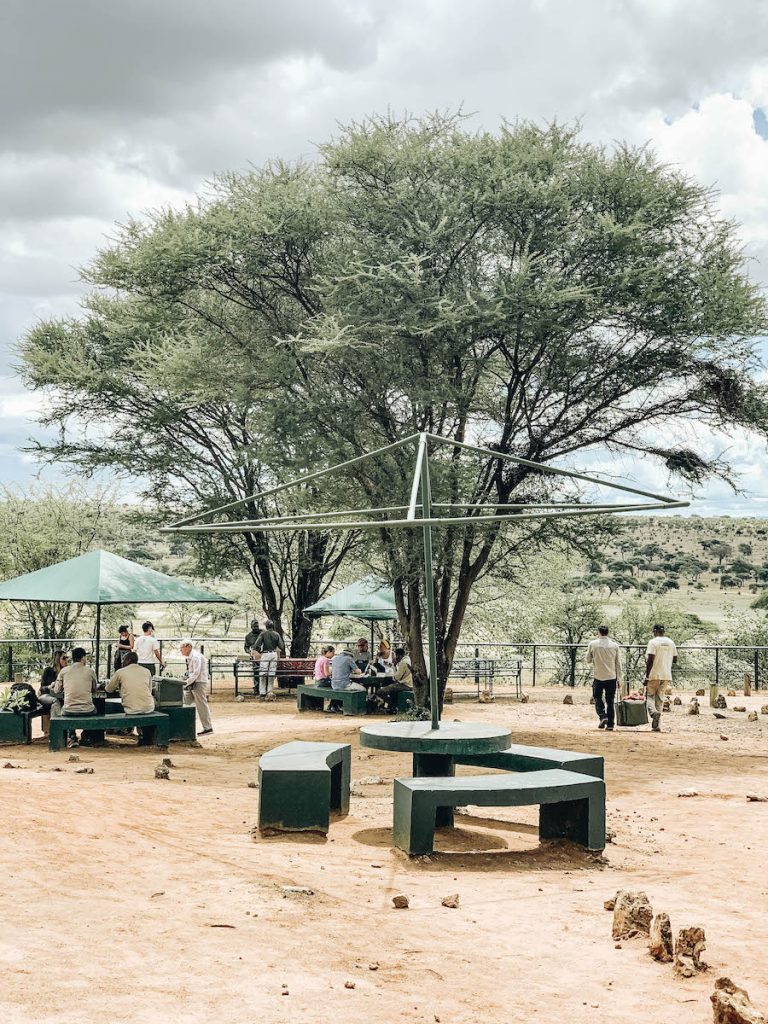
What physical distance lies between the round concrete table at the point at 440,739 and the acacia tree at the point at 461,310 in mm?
7586

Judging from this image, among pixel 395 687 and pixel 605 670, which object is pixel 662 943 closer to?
pixel 605 670

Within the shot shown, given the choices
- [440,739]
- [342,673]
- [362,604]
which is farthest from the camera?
[362,604]

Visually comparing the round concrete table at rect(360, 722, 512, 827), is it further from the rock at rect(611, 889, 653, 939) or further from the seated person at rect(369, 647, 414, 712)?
the seated person at rect(369, 647, 414, 712)

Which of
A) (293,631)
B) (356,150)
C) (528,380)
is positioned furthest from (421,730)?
(293,631)

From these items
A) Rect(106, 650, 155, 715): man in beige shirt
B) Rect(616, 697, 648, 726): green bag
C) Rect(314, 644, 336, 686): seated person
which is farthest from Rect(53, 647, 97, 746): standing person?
Rect(616, 697, 648, 726): green bag

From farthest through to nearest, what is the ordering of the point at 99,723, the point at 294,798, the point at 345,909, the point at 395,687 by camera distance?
the point at 395,687 < the point at 99,723 < the point at 294,798 < the point at 345,909

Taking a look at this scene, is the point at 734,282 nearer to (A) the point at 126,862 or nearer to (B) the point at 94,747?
(B) the point at 94,747

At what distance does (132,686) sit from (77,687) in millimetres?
735

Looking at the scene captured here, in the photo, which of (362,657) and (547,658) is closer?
(362,657)

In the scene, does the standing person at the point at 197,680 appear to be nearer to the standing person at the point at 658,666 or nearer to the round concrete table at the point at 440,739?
the round concrete table at the point at 440,739

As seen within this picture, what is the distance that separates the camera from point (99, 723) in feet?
45.0

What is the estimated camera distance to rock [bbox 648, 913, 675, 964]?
5.43 meters

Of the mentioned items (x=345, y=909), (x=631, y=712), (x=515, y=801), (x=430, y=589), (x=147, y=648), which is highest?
(x=430, y=589)

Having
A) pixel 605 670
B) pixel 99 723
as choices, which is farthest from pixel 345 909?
pixel 605 670
